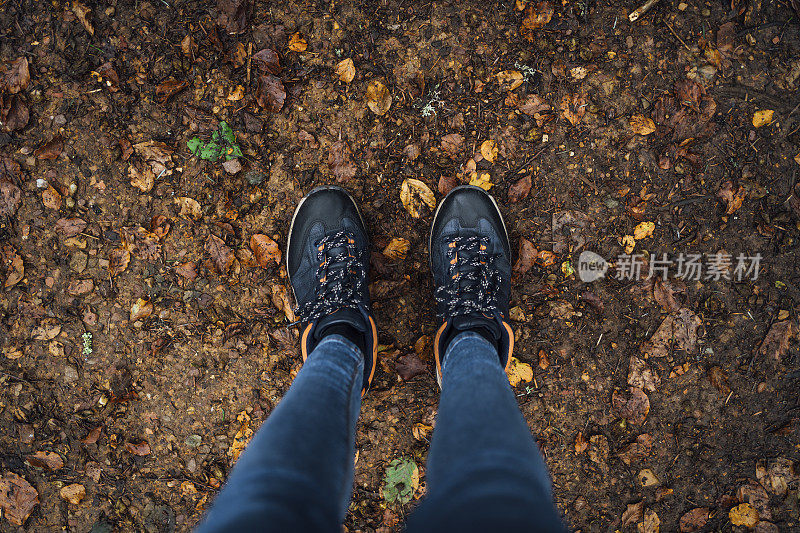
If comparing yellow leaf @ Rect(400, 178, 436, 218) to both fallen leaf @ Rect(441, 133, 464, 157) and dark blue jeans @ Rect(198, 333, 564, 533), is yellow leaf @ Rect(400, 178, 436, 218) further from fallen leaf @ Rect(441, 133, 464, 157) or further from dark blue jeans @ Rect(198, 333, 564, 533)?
dark blue jeans @ Rect(198, 333, 564, 533)

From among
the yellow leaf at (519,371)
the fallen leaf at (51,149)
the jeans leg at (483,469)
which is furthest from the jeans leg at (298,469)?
the fallen leaf at (51,149)

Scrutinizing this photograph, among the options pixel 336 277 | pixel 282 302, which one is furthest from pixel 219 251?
pixel 336 277

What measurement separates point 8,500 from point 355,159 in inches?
116

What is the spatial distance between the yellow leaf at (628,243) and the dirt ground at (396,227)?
2 cm

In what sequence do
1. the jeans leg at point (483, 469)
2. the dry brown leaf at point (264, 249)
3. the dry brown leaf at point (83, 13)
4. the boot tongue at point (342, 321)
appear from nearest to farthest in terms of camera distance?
the jeans leg at point (483, 469)
the boot tongue at point (342, 321)
the dry brown leaf at point (83, 13)
the dry brown leaf at point (264, 249)

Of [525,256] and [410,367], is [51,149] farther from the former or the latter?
[525,256]

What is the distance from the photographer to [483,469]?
51.7 inches

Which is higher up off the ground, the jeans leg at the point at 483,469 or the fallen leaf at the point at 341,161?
the fallen leaf at the point at 341,161

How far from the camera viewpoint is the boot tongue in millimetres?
2252

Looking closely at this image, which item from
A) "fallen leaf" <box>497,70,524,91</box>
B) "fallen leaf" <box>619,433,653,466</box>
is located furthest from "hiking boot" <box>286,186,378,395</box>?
"fallen leaf" <box>619,433,653,466</box>

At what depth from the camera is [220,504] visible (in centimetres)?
128

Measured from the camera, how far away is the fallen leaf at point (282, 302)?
2.54m

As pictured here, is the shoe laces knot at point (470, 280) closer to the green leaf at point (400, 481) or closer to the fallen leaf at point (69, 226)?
the green leaf at point (400, 481)

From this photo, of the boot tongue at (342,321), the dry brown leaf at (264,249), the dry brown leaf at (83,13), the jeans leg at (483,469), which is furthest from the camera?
the dry brown leaf at (264,249)
